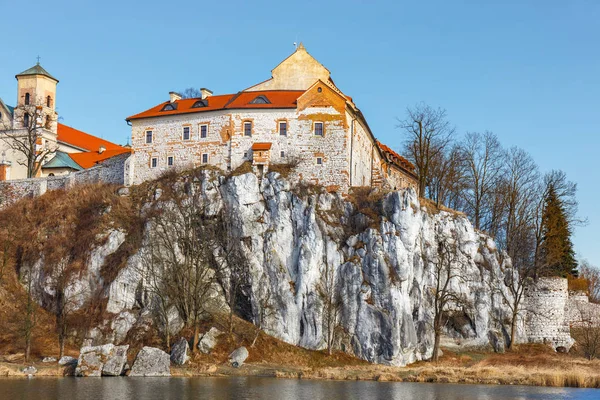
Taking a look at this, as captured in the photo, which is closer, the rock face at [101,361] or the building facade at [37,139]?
the rock face at [101,361]

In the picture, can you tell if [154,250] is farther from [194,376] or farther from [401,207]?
[401,207]

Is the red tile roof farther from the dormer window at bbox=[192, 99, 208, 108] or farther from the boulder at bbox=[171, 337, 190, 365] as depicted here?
the boulder at bbox=[171, 337, 190, 365]

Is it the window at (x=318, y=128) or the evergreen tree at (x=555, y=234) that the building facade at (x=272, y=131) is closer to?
the window at (x=318, y=128)

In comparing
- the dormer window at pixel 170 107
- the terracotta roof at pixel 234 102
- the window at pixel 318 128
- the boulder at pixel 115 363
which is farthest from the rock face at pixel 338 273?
the dormer window at pixel 170 107

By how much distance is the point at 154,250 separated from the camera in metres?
60.6

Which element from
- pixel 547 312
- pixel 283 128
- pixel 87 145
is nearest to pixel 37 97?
pixel 87 145

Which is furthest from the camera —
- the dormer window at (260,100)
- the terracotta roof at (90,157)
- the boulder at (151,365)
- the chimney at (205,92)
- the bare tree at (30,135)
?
the terracotta roof at (90,157)

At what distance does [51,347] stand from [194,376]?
1183 cm

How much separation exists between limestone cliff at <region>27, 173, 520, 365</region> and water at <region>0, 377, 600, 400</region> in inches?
366

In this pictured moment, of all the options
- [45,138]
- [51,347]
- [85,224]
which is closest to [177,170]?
[85,224]

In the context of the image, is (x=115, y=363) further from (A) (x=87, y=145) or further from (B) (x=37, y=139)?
(A) (x=87, y=145)

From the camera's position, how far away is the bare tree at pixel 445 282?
60.7 m

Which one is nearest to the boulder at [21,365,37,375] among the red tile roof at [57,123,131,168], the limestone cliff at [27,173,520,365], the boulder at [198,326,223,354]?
the limestone cliff at [27,173,520,365]

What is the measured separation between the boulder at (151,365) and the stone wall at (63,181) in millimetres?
24331
